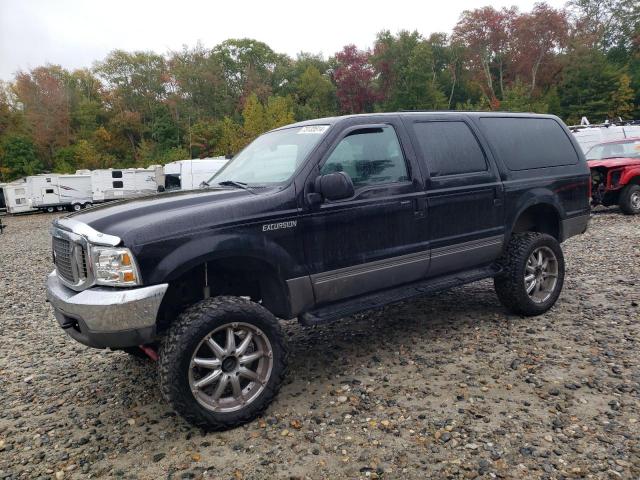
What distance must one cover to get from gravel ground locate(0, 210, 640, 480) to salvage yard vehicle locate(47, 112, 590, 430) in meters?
0.35

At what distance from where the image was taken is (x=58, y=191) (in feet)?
105

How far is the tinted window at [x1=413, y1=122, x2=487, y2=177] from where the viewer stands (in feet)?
13.8

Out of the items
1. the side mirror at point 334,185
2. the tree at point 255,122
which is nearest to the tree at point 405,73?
the tree at point 255,122

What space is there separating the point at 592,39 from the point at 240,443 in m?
54.5

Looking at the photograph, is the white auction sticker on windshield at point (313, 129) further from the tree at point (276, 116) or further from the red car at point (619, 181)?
the tree at point (276, 116)

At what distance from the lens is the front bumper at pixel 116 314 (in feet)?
9.32

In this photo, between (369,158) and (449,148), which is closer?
(369,158)

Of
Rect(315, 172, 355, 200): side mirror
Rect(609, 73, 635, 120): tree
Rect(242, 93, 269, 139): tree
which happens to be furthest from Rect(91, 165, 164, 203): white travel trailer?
A: Rect(609, 73, 635, 120): tree

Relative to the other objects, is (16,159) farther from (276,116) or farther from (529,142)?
(529,142)

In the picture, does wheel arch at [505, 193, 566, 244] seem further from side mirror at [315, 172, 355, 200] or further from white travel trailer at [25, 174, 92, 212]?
white travel trailer at [25, 174, 92, 212]

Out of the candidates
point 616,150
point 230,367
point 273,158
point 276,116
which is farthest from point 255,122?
point 230,367

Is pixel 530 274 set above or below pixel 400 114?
below

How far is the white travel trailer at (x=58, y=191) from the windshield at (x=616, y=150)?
100.0 feet

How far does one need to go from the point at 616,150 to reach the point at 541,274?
934 cm
